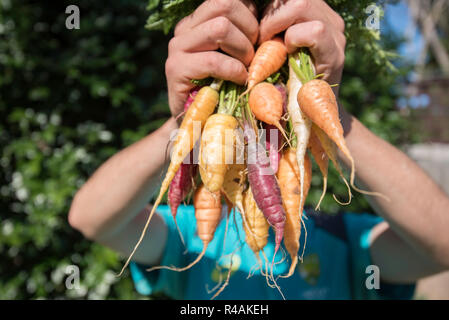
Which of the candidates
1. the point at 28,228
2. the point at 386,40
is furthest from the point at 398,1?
the point at 28,228

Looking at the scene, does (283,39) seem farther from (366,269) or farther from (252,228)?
(366,269)

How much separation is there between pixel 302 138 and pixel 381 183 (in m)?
0.37

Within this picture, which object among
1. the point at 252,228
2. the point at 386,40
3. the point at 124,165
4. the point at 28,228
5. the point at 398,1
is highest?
the point at 398,1

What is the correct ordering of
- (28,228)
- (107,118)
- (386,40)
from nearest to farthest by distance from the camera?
(28,228) → (107,118) → (386,40)

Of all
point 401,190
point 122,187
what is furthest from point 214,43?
point 401,190

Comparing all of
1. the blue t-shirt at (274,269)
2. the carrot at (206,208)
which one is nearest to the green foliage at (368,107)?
the blue t-shirt at (274,269)

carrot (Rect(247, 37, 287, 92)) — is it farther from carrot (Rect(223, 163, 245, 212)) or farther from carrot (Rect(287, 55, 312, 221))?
carrot (Rect(223, 163, 245, 212))

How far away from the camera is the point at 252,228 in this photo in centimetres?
91

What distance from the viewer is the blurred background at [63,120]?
1939mm

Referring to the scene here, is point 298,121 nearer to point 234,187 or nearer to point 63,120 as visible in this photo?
point 234,187

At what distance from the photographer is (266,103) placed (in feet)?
2.53

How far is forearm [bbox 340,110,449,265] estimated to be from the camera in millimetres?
1004

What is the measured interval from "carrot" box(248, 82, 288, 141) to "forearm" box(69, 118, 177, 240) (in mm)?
331

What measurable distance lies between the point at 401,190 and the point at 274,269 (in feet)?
1.94
